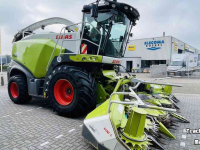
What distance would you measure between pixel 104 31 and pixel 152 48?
78.6 ft

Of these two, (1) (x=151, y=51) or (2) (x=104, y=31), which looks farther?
(1) (x=151, y=51)

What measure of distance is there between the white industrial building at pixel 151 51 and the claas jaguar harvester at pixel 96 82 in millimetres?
21630

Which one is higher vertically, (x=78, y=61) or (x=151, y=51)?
(x=151, y=51)

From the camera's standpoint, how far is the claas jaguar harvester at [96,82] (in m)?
2.27

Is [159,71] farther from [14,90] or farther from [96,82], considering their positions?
[14,90]

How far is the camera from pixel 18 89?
5074 mm

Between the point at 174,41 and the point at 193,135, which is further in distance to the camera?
the point at 174,41

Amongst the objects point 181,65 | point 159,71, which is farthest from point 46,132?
point 181,65

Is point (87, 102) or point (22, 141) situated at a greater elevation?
point (87, 102)

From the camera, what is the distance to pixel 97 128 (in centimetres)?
231

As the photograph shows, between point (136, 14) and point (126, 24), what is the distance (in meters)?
0.37

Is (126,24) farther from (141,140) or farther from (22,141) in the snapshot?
→ (22,141)

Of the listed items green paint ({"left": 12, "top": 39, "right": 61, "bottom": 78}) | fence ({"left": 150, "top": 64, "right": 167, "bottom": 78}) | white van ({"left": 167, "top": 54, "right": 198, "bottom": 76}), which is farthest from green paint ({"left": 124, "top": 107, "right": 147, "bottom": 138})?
white van ({"left": 167, "top": 54, "right": 198, "bottom": 76})

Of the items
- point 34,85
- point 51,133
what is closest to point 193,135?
point 51,133
